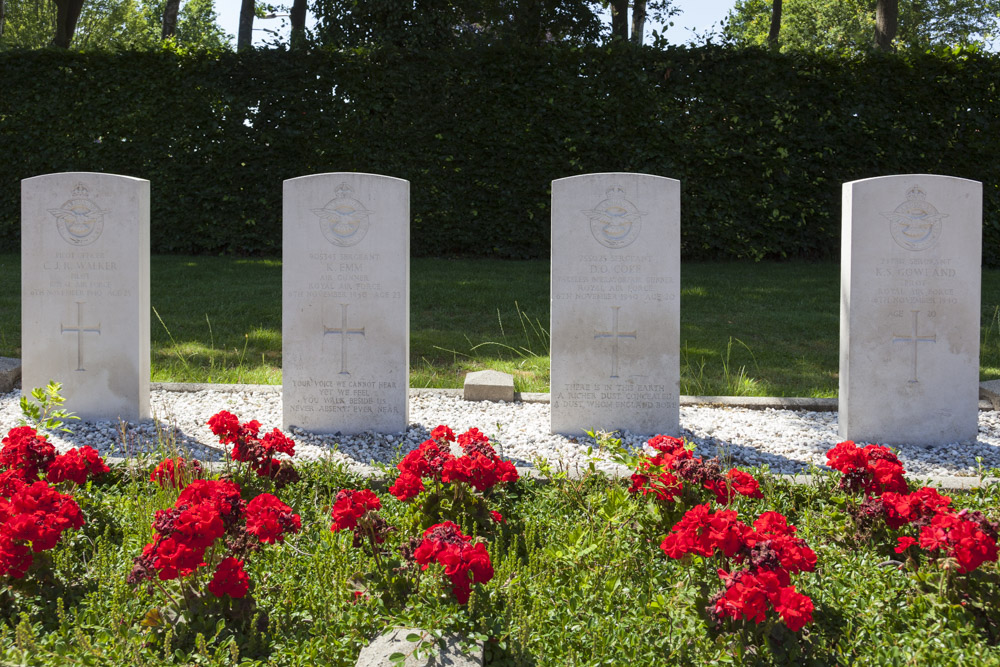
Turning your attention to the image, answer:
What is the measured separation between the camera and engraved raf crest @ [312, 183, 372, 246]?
5102 mm

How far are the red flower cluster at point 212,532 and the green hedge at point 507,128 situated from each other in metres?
8.87

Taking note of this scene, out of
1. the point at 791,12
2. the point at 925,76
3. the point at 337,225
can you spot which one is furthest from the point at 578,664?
the point at 791,12

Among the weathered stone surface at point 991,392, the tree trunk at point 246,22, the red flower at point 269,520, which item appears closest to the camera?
the red flower at point 269,520

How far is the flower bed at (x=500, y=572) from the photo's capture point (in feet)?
8.04

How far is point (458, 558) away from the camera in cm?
244

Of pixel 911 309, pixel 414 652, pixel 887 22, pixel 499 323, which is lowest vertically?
pixel 414 652

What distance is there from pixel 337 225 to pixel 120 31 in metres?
32.0

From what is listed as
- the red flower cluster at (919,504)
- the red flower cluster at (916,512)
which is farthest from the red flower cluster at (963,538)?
the red flower cluster at (919,504)

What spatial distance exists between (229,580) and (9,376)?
4614 mm

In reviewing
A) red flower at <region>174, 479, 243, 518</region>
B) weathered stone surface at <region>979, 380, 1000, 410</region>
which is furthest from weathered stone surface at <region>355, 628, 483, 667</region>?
weathered stone surface at <region>979, 380, 1000, 410</region>

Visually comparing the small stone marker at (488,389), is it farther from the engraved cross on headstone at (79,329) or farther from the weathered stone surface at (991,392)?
the weathered stone surface at (991,392)

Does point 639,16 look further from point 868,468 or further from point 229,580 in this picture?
point 229,580

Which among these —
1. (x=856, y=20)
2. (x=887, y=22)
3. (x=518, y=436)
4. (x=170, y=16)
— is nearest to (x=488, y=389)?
(x=518, y=436)

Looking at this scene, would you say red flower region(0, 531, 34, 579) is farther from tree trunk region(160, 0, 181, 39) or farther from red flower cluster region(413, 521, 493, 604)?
tree trunk region(160, 0, 181, 39)
